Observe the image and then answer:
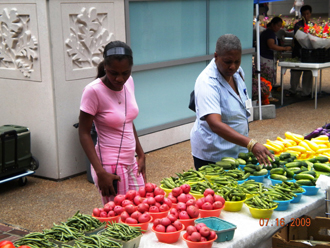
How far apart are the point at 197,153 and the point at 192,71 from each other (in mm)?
5319

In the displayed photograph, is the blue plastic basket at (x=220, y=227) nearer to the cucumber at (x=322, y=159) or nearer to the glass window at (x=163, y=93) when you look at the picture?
the cucumber at (x=322, y=159)

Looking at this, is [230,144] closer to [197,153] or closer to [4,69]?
[197,153]

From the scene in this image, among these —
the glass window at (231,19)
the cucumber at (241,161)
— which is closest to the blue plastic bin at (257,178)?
the cucumber at (241,161)

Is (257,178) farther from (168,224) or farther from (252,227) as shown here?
(168,224)

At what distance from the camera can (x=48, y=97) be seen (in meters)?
6.70

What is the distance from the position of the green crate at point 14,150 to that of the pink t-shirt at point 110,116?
3.09 m

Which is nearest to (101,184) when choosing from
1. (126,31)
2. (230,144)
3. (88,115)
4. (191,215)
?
(88,115)

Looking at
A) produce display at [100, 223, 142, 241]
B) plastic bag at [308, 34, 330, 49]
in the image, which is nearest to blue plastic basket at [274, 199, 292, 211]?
produce display at [100, 223, 142, 241]

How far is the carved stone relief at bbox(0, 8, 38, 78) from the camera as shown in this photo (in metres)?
6.75

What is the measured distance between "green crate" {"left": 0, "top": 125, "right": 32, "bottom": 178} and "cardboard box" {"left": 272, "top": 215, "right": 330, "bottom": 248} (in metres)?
4.31

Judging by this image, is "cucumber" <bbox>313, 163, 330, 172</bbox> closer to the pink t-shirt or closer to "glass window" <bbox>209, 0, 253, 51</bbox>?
the pink t-shirt

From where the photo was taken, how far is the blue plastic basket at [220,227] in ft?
9.21

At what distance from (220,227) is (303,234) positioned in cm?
101

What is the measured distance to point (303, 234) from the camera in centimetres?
357
